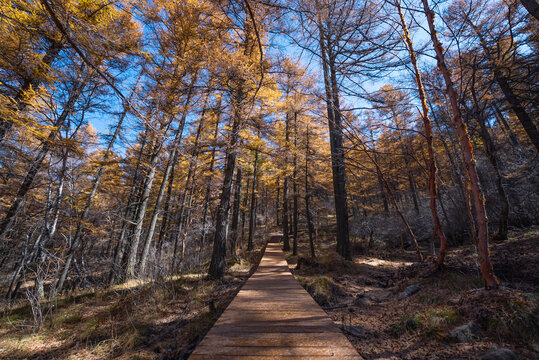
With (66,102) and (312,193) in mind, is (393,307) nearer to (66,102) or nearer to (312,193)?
(312,193)

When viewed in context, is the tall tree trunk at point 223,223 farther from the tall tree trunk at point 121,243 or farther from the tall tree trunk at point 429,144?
the tall tree trunk at point 429,144

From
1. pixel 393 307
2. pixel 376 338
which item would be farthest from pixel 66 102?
pixel 393 307

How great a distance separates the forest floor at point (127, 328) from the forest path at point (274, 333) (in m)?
1.05

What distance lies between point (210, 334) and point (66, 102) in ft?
22.0

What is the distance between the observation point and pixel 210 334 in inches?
88.6

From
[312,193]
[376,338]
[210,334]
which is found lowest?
[376,338]

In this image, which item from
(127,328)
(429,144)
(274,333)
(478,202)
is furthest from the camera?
(127,328)

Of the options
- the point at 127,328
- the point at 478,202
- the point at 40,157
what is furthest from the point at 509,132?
the point at 40,157

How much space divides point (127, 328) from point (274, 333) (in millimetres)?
3323

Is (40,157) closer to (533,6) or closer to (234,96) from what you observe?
(234,96)

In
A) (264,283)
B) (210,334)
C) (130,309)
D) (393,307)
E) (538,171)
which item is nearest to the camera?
(210,334)

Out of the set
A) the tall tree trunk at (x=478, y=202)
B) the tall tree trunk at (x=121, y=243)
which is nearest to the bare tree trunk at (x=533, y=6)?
the tall tree trunk at (x=478, y=202)

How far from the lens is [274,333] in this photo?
231cm

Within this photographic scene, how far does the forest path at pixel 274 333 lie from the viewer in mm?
1896
